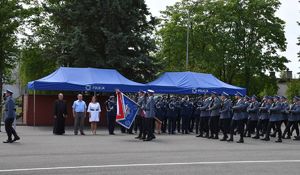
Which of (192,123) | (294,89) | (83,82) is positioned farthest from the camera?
(294,89)

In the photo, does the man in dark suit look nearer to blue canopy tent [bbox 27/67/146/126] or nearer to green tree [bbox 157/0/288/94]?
blue canopy tent [bbox 27/67/146/126]

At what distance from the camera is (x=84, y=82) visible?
1094 inches

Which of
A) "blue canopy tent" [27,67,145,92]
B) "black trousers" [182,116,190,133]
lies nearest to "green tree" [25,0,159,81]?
"blue canopy tent" [27,67,145,92]

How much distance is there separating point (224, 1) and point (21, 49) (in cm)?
2170

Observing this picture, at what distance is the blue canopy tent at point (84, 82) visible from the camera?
2656 cm

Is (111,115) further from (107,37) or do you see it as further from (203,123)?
(107,37)

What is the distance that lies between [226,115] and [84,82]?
9397 millimetres

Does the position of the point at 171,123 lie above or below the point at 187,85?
below

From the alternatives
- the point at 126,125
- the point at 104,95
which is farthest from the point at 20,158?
the point at 104,95

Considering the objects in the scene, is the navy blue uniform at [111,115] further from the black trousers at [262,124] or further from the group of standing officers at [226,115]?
the black trousers at [262,124]

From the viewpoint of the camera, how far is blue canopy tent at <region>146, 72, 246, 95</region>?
98.0 ft

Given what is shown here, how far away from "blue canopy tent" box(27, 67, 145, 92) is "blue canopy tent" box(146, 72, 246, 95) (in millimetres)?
1640

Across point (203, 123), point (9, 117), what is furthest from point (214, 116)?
Answer: point (9, 117)

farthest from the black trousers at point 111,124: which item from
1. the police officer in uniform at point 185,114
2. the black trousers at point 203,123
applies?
the black trousers at point 203,123
